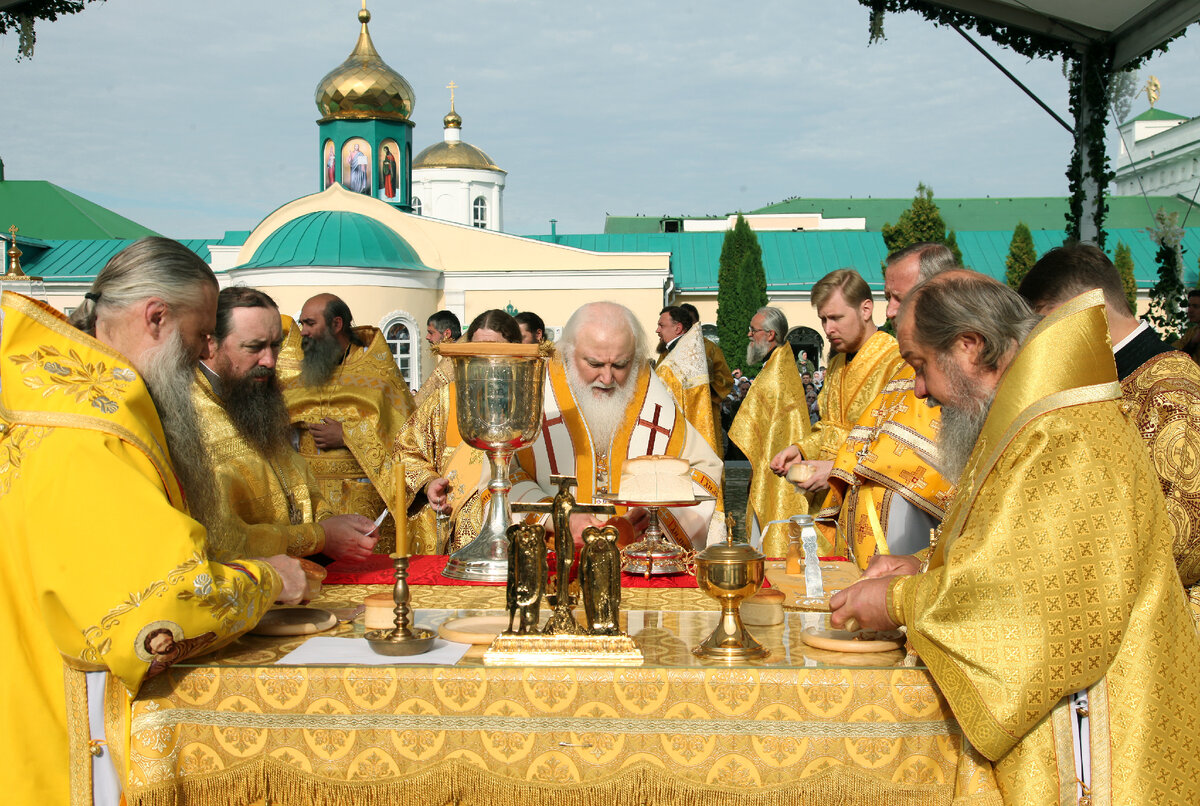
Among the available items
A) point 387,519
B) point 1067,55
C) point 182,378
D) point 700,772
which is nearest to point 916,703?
point 700,772

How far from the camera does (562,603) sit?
7.33 feet

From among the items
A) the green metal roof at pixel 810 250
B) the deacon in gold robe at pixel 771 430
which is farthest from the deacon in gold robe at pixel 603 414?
the green metal roof at pixel 810 250

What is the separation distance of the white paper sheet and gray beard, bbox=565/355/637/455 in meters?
1.62

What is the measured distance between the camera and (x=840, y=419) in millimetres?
4855

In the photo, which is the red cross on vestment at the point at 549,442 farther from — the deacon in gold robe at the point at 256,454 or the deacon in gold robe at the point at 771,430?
the deacon in gold robe at the point at 771,430

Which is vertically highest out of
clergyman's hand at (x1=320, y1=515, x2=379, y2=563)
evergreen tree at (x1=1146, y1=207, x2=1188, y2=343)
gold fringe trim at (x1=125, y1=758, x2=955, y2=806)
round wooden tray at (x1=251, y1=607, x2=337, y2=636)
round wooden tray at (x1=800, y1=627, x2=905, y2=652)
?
evergreen tree at (x1=1146, y1=207, x2=1188, y2=343)

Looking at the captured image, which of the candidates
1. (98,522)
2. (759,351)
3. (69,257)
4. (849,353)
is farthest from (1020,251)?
(98,522)

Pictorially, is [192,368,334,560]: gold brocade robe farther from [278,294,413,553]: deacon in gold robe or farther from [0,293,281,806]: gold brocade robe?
[278,294,413,553]: deacon in gold robe

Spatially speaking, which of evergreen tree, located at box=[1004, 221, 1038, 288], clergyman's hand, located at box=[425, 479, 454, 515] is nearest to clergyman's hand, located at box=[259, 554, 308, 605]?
clergyman's hand, located at box=[425, 479, 454, 515]

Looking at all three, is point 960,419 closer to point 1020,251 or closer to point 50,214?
point 1020,251

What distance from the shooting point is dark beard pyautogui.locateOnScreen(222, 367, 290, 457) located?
3289 millimetres

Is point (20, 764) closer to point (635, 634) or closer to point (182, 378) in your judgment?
point (182, 378)

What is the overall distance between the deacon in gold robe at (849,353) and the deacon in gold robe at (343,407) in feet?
6.44

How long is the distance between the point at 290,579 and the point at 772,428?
165 inches
